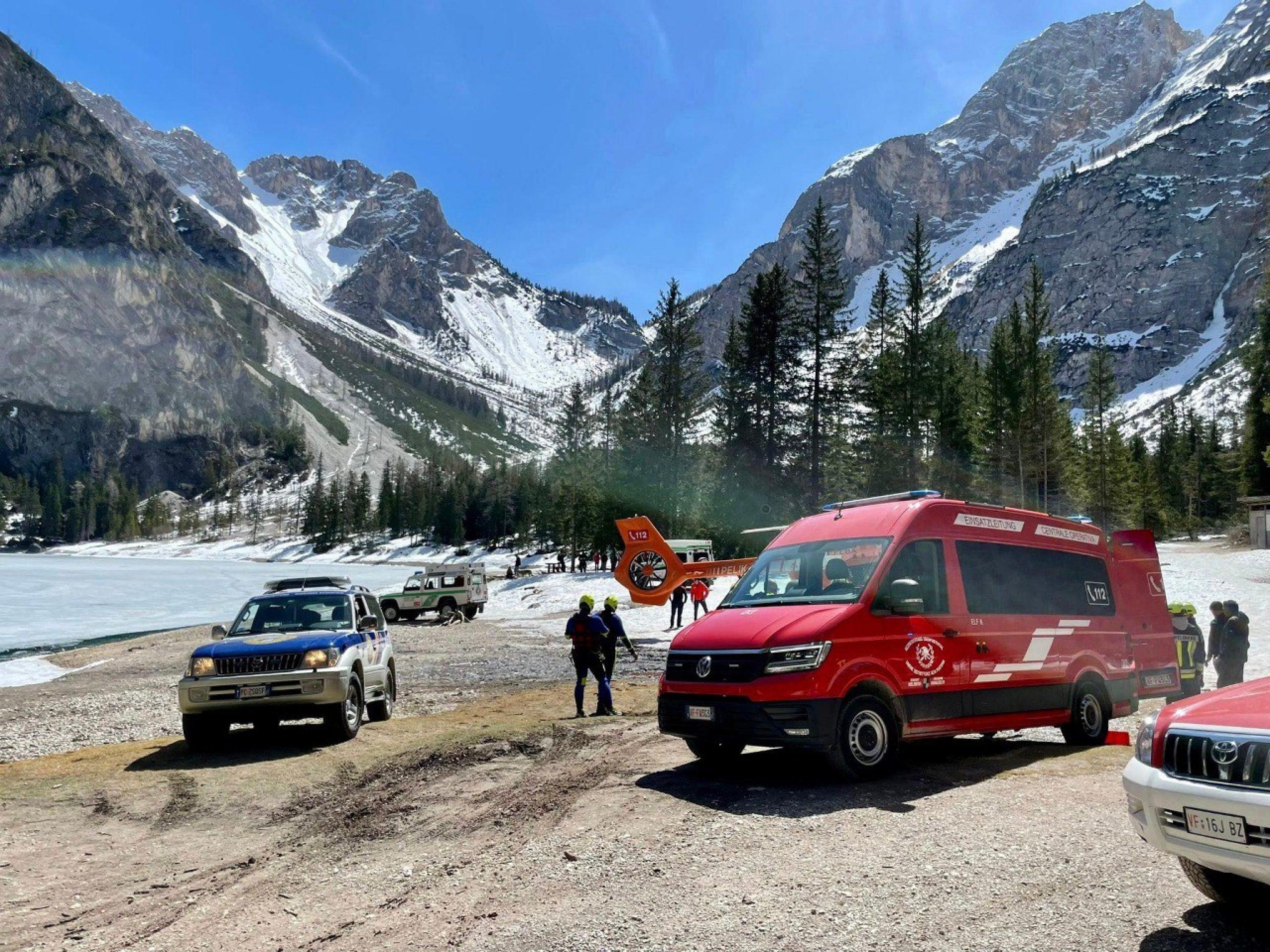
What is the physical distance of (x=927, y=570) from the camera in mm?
9164

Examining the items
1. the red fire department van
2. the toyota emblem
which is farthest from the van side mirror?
the toyota emblem

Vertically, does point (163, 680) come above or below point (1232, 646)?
below

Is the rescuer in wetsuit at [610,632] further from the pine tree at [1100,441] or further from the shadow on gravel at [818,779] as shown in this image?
the pine tree at [1100,441]

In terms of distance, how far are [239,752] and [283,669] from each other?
1.33m

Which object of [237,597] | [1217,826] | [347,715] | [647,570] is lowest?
[347,715]

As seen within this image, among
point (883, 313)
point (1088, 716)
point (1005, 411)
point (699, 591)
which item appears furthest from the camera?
point (1005, 411)

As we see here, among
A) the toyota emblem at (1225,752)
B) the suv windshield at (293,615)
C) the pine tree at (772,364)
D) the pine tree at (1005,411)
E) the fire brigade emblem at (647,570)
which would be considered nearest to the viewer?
the toyota emblem at (1225,752)

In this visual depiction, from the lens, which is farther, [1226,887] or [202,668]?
[202,668]

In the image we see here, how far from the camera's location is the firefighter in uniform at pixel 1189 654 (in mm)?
13492

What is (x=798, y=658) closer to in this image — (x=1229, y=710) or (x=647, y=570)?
(x=1229, y=710)

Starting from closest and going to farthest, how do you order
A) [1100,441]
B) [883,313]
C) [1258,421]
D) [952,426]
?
1. [883,313]
2. [952,426]
3. [1258,421]
4. [1100,441]

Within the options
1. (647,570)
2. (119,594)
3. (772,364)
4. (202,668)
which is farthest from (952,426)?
(119,594)

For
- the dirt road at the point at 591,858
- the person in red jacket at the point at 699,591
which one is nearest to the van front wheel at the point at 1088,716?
the dirt road at the point at 591,858

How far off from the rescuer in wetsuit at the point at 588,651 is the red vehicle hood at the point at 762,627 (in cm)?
452
